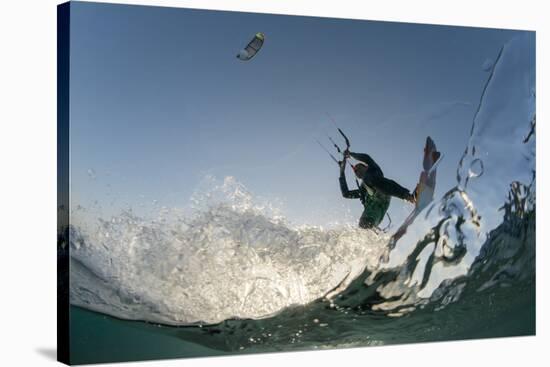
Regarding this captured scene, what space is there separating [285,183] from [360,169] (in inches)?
26.7

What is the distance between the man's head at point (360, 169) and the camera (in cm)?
913

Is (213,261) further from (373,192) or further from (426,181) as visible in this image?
(426,181)

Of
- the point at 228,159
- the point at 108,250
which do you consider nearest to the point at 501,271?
the point at 228,159

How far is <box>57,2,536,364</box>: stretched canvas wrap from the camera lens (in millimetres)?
8328

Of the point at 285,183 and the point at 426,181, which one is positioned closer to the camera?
the point at 285,183

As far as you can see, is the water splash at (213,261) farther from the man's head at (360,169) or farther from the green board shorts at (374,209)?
the man's head at (360,169)

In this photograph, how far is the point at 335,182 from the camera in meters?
9.06

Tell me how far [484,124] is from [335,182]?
4.93ft

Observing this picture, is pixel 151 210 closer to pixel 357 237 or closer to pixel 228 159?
pixel 228 159

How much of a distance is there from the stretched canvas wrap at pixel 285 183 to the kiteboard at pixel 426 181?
19mm

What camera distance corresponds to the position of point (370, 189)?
30.2ft

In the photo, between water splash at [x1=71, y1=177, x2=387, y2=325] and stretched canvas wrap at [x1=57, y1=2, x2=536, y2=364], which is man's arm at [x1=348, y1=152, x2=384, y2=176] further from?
water splash at [x1=71, y1=177, x2=387, y2=325]

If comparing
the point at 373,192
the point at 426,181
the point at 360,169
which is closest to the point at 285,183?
the point at 360,169

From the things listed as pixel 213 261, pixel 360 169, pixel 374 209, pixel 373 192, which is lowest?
pixel 213 261
